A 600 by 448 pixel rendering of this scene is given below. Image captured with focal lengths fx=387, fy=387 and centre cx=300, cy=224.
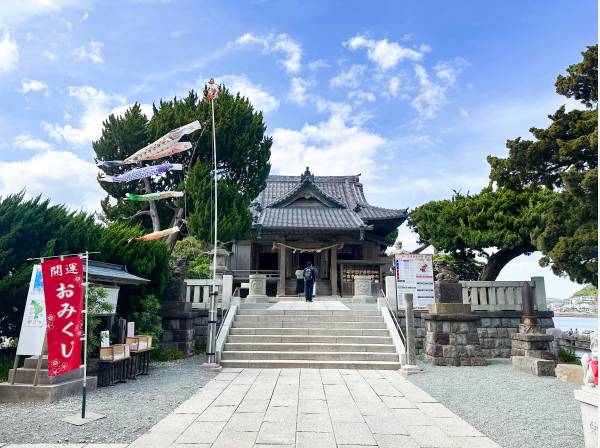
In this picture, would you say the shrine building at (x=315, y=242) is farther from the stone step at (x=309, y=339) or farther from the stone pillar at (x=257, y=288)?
the stone step at (x=309, y=339)

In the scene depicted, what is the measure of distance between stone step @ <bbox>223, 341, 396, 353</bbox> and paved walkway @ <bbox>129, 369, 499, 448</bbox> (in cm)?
215

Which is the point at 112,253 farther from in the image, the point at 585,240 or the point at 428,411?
the point at 585,240

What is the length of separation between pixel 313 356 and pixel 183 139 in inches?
563

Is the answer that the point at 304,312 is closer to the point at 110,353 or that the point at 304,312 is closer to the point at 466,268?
the point at 110,353

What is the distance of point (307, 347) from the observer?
10.4m

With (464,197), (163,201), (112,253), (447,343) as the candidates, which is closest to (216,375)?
(112,253)

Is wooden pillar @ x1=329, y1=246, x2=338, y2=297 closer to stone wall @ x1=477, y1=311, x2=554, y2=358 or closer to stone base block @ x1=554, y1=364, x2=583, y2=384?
stone wall @ x1=477, y1=311, x2=554, y2=358

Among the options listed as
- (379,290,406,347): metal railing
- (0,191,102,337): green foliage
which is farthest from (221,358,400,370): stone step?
(0,191,102,337): green foliage

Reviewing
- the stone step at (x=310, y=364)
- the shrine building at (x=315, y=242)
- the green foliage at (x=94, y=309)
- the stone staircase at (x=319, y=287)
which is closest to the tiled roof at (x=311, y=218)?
the shrine building at (x=315, y=242)

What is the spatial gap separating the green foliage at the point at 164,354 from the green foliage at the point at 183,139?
28.9ft

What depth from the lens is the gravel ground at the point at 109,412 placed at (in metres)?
4.76

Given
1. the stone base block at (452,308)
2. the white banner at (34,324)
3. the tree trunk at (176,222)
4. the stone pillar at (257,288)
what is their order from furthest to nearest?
1. the tree trunk at (176,222)
2. the stone pillar at (257,288)
3. the stone base block at (452,308)
4. the white banner at (34,324)

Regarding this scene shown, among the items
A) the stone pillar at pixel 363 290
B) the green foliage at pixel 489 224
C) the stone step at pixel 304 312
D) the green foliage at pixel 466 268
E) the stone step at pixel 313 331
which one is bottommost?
the stone step at pixel 313 331

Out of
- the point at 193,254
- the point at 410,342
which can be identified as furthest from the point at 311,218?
the point at 410,342
